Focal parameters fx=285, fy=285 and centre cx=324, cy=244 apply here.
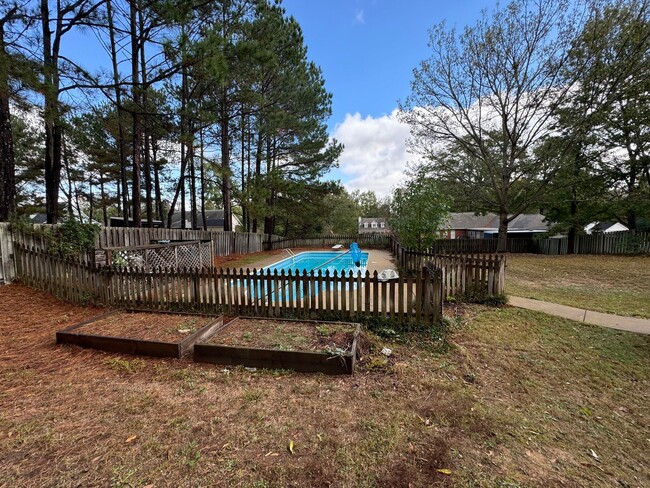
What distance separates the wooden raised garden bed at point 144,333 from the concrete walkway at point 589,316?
6.07 metres

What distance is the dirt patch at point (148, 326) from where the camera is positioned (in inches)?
158

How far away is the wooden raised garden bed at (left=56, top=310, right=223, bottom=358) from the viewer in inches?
146

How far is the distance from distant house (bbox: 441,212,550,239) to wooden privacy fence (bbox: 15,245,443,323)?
19.6 metres

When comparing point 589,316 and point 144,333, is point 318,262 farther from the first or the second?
point 144,333

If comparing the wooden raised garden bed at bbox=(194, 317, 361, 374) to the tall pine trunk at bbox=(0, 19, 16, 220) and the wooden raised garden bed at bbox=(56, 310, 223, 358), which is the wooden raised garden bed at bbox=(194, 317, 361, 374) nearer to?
the wooden raised garden bed at bbox=(56, 310, 223, 358)

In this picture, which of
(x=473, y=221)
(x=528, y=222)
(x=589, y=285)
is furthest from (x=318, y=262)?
(x=473, y=221)

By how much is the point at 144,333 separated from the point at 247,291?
1613 mm

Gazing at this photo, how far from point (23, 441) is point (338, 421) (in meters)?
2.43

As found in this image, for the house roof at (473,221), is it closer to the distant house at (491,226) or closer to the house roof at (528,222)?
the distant house at (491,226)

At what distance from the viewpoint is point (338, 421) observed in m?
2.46

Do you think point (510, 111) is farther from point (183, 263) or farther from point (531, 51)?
point (183, 263)

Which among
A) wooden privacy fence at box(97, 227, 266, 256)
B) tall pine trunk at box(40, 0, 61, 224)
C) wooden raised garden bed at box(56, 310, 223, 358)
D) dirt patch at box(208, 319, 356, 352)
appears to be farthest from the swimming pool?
dirt patch at box(208, 319, 356, 352)

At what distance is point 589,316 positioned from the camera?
518 centimetres

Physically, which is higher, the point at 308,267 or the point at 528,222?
the point at 528,222
